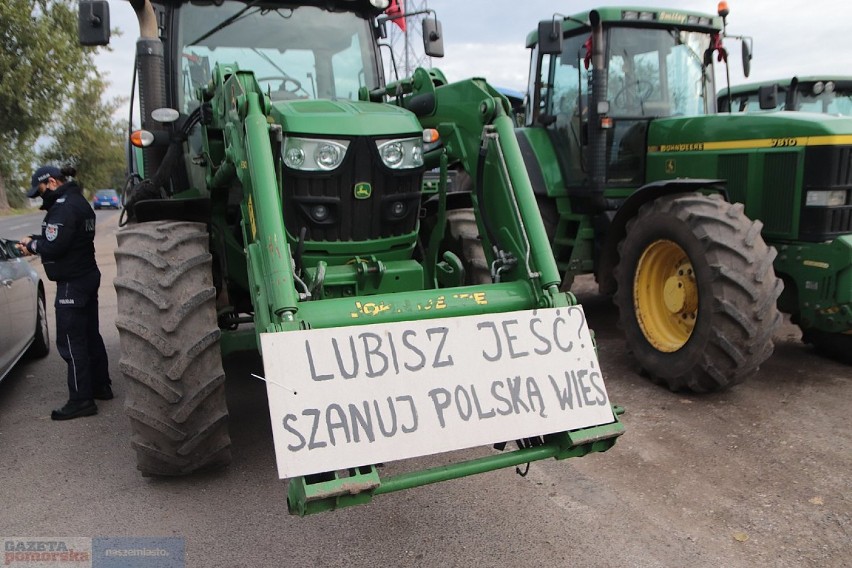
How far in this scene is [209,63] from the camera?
4.40 m

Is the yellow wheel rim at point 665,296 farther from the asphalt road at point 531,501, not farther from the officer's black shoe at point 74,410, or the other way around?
the officer's black shoe at point 74,410

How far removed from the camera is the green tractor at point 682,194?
4441 mm

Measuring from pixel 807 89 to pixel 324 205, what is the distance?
7.70 meters

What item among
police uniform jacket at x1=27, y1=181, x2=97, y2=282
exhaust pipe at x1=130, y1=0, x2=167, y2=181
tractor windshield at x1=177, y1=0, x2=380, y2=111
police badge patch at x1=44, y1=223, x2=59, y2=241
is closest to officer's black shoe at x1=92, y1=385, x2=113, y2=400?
police uniform jacket at x1=27, y1=181, x2=97, y2=282

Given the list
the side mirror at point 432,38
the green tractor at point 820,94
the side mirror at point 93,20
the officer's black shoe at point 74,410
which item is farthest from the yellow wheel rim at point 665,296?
the green tractor at point 820,94

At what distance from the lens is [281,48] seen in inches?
179

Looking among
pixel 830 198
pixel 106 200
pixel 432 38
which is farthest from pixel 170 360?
pixel 106 200

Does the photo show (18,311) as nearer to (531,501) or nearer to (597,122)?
(531,501)

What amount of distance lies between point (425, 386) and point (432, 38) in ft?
10.7

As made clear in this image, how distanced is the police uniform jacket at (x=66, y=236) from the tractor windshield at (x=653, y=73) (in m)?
4.44

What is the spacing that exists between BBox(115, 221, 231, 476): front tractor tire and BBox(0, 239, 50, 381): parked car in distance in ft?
7.35

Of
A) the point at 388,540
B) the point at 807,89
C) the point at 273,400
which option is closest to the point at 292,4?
the point at 273,400

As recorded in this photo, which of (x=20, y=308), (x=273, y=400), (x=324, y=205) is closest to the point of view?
(x=273, y=400)

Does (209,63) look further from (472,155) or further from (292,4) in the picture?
(472,155)
